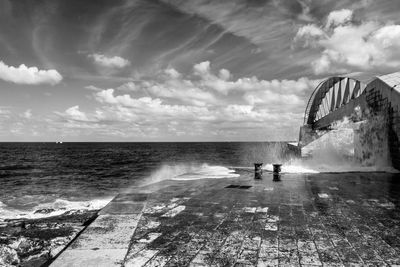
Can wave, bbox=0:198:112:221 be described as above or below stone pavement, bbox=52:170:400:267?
below

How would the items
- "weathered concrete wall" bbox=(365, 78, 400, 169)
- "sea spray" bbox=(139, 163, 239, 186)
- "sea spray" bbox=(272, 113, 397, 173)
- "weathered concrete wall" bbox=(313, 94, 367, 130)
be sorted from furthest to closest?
"weathered concrete wall" bbox=(313, 94, 367, 130) → "sea spray" bbox=(272, 113, 397, 173) → "weathered concrete wall" bbox=(365, 78, 400, 169) → "sea spray" bbox=(139, 163, 239, 186)

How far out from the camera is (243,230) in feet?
21.3

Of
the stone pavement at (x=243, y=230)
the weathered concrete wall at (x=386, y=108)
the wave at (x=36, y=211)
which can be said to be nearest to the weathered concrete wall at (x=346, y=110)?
the weathered concrete wall at (x=386, y=108)

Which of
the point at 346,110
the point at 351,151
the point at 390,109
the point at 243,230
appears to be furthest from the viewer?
the point at 346,110

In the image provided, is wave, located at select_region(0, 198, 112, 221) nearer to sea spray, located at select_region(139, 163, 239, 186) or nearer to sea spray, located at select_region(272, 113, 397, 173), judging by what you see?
sea spray, located at select_region(139, 163, 239, 186)

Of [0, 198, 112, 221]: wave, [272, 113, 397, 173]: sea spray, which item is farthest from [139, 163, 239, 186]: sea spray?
[0, 198, 112, 221]: wave

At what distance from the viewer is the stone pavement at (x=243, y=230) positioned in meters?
5.08

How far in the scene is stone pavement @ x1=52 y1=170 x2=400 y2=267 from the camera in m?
5.08

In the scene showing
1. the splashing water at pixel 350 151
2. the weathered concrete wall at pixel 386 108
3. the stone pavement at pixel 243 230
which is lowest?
the stone pavement at pixel 243 230

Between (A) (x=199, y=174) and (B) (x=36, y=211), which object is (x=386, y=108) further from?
(B) (x=36, y=211)

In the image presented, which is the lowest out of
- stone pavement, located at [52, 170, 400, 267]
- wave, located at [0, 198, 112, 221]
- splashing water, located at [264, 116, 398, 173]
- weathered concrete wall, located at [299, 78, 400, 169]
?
wave, located at [0, 198, 112, 221]

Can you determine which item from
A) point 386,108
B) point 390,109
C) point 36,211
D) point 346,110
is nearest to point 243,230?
point 36,211

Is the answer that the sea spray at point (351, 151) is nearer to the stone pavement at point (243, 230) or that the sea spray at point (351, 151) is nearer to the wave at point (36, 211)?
the stone pavement at point (243, 230)

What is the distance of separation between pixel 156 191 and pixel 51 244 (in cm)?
427
